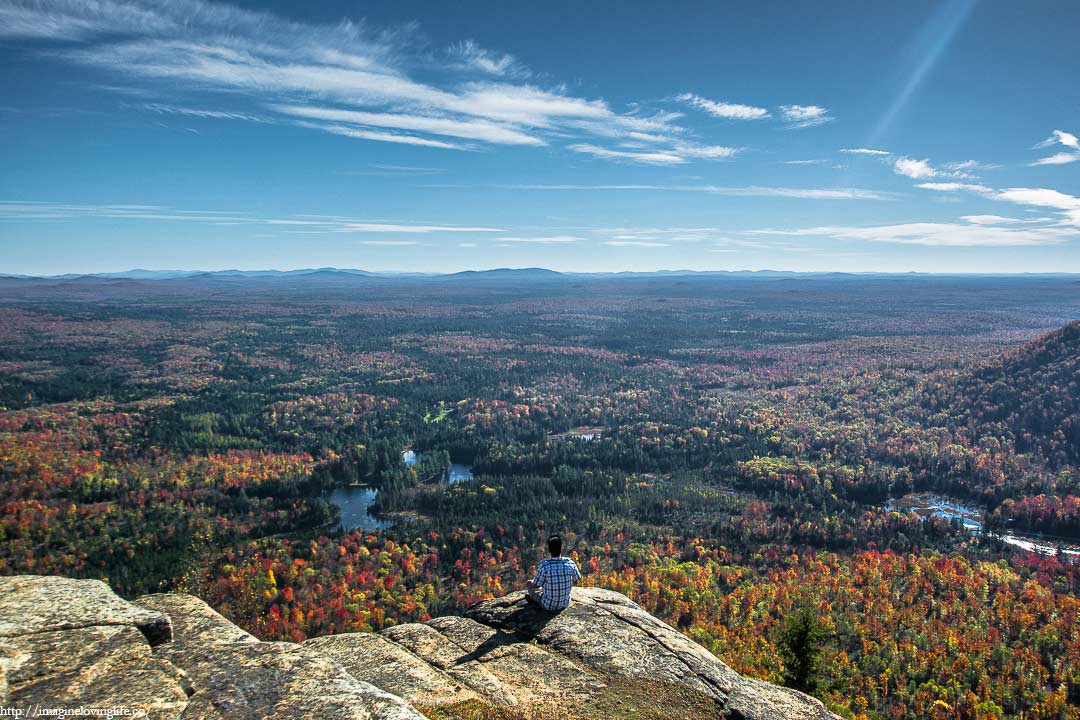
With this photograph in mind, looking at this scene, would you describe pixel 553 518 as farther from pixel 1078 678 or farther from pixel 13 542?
pixel 13 542

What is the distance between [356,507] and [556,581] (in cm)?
13778

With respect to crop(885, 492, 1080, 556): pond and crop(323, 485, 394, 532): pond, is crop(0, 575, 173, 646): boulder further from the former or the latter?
crop(885, 492, 1080, 556): pond

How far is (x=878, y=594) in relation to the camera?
90.7 metres

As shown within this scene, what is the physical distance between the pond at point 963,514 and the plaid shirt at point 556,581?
13824 centimetres

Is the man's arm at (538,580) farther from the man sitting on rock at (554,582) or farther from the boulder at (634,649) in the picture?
the boulder at (634,649)

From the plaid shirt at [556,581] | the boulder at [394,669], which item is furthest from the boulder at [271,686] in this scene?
the plaid shirt at [556,581]

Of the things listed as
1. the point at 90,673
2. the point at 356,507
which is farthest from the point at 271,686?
the point at 356,507

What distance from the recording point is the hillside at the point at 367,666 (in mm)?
14070

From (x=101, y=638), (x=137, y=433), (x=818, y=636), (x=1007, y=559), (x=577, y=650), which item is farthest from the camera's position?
(x=137, y=433)

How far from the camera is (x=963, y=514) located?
13800 cm

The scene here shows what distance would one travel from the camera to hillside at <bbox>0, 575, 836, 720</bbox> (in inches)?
554

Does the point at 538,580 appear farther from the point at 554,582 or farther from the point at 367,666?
the point at 367,666

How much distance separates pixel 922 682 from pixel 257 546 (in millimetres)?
113609

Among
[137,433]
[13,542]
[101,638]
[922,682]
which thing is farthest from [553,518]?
[137,433]
